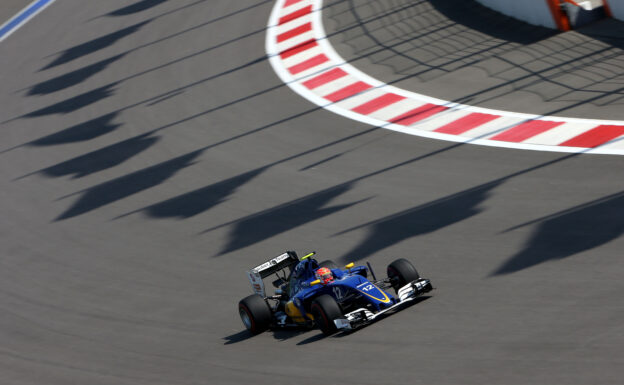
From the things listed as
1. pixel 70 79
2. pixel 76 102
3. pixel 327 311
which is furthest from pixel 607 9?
pixel 70 79

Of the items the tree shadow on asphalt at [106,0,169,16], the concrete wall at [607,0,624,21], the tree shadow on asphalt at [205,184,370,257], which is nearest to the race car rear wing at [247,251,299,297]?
the tree shadow on asphalt at [205,184,370,257]

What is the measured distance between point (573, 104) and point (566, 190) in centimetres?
350

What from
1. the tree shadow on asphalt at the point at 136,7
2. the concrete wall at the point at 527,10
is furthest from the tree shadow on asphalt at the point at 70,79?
the concrete wall at the point at 527,10

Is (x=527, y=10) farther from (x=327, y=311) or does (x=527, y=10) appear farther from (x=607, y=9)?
(x=327, y=311)

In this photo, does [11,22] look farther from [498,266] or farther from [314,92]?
[498,266]

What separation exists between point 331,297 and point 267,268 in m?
1.70

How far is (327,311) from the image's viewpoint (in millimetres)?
9617

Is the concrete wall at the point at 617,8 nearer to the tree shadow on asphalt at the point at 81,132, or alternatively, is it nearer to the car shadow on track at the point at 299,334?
the car shadow on track at the point at 299,334

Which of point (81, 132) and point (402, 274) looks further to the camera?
point (81, 132)

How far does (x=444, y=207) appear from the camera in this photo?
12352 millimetres

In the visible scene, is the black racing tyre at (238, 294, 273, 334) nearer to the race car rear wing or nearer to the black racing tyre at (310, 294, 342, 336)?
the race car rear wing

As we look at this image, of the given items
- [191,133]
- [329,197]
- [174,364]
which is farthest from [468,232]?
[191,133]

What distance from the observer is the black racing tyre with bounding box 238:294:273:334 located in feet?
34.9

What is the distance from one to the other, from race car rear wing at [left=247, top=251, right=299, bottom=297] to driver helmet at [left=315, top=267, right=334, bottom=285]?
1.03 m
